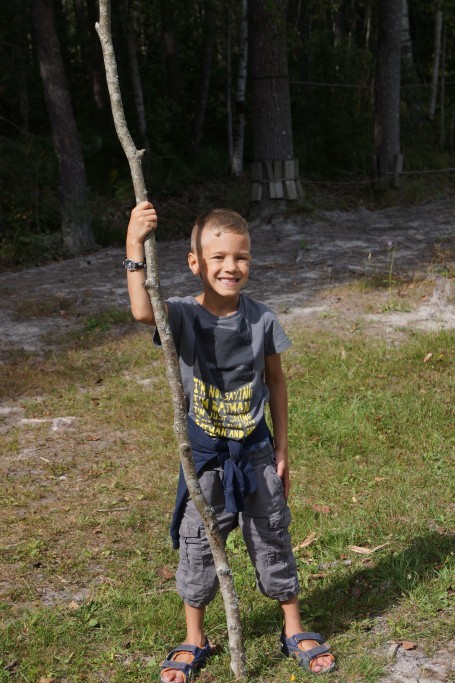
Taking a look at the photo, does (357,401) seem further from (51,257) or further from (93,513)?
(51,257)

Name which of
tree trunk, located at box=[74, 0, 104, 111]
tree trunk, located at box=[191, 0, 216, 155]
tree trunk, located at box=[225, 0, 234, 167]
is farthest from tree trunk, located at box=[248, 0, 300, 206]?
tree trunk, located at box=[74, 0, 104, 111]

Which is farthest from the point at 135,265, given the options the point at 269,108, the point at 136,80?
the point at 136,80

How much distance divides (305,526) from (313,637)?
1.29 metres

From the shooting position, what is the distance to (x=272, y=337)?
11.2 ft

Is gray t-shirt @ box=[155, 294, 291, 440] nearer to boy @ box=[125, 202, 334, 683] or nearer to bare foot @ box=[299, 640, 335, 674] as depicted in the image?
boy @ box=[125, 202, 334, 683]

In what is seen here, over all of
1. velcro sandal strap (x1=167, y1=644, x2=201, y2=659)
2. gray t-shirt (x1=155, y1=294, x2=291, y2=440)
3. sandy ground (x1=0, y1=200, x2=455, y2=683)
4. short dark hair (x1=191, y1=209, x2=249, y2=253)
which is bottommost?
velcro sandal strap (x1=167, y1=644, x2=201, y2=659)

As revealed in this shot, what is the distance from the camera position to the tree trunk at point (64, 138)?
1318cm

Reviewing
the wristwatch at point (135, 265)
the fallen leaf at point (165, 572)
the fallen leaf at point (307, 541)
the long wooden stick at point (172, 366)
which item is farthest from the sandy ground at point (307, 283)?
the wristwatch at point (135, 265)

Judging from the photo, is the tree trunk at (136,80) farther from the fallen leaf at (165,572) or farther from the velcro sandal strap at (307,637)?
the velcro sandal strap at (307,637)

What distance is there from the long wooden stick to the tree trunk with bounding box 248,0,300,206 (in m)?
10.9

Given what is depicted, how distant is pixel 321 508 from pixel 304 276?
19.1 feet

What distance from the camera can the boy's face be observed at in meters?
3.29

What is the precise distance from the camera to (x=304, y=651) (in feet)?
11.5

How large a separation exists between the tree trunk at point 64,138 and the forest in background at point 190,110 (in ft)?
3.27
